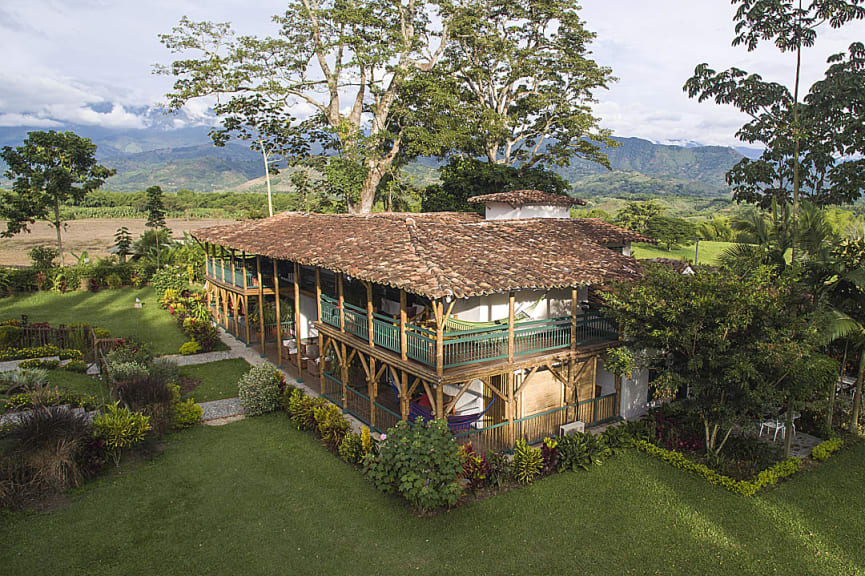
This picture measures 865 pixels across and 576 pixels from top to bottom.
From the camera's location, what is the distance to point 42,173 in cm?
3909

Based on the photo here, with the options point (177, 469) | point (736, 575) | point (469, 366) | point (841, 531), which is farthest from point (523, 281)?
point (177, 469)

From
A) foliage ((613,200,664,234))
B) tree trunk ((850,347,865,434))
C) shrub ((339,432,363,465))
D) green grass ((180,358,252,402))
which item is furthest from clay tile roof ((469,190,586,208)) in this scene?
foliage ((613,200,664,234))

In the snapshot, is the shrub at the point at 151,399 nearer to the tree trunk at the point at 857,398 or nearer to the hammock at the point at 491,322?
the hammock at the point at 491,322

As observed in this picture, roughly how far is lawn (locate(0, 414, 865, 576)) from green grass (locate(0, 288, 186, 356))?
39.5ft

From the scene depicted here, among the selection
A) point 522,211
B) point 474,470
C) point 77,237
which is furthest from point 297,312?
point 77,237

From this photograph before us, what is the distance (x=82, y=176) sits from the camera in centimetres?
4122

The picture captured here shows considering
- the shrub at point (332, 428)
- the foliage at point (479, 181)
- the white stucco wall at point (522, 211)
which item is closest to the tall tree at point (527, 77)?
the foliage at point (479, 181)

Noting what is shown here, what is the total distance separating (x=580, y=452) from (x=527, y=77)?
2825 centimetres

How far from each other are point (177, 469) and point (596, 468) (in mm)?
9280

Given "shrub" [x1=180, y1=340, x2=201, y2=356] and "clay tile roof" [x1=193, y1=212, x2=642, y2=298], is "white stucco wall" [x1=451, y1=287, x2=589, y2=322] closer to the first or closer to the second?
"clay tile roof" [x1=193, y1=212, x2=642, y2=298]

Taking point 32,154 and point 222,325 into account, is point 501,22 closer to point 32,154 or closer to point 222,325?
point 222,325

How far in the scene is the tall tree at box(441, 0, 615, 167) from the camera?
107 ft

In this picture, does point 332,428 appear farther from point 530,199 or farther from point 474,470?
point 530,199

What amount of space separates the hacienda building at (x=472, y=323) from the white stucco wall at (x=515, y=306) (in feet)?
0.10
